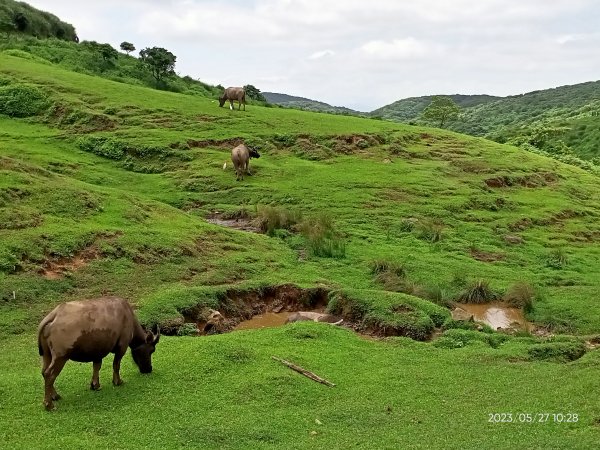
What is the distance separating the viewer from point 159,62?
5100 cm

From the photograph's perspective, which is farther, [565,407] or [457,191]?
[457,191]

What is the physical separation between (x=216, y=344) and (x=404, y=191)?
19.8 m

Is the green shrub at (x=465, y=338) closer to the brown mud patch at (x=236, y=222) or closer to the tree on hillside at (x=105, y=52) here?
the brown mud patch at (x=236, y=222)

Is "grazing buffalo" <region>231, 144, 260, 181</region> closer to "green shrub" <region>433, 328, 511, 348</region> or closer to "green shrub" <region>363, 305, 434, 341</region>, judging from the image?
"green shrub" <region>363, 305, 434, 341</region>

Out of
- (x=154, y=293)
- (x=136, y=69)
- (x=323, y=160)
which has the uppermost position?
(x=136, y=69)

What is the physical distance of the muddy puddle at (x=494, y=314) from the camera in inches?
714

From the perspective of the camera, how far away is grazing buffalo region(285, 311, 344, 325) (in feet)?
56.0

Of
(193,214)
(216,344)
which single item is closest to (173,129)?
(193,214)

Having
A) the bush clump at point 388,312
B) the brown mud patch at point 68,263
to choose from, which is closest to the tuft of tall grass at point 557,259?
the bush clump at point 388,312

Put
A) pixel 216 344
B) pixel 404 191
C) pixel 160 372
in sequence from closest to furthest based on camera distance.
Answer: pixel 160 372
pixel 216 344
pixel 404 191

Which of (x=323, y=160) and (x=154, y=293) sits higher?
(x=323, y=160)

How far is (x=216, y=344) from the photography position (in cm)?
1326

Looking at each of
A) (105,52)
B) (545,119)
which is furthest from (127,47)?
(545,119)

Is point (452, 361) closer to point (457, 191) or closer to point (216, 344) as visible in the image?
point (216, 344)
